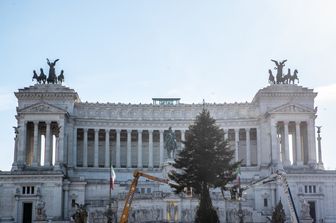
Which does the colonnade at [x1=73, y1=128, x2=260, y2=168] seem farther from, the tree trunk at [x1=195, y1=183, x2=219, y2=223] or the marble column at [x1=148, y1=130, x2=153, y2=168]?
the tree trunk at [x1=195, y1=183, x2=219, y2=223]

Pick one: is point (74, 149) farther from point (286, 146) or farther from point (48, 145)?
point (286, 146)

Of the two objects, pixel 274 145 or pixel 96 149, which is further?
pixel 96 149

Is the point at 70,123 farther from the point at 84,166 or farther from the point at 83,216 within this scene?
the point at 83,216

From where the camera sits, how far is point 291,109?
110m

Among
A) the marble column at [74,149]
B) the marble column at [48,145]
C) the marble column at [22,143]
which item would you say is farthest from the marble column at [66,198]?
the marble column at [74,149]

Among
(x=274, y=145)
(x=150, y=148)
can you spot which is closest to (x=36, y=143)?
(x=150, y=148)

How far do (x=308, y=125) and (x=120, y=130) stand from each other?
35.1 metres

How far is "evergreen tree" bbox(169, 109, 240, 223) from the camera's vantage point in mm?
70750

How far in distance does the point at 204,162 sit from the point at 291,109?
42.9 m

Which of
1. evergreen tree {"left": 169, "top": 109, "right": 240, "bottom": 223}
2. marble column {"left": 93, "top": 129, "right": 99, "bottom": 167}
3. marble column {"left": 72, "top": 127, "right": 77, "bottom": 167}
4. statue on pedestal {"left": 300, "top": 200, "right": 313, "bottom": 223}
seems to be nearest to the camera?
evergreen tree {"left": 169, "top": 109, "right": 240, "bottom": 223}

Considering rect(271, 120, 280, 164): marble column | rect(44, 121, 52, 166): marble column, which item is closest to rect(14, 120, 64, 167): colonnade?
rect(44, 121, 52, 166): marble column

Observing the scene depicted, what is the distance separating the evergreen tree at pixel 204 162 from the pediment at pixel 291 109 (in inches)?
1494

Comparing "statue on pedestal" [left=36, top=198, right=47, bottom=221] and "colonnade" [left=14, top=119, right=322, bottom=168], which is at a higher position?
"colonnade" [left=14, top=119, right=322, bottom=168]

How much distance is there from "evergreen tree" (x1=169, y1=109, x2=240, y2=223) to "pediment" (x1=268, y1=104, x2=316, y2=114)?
37.9 meters
